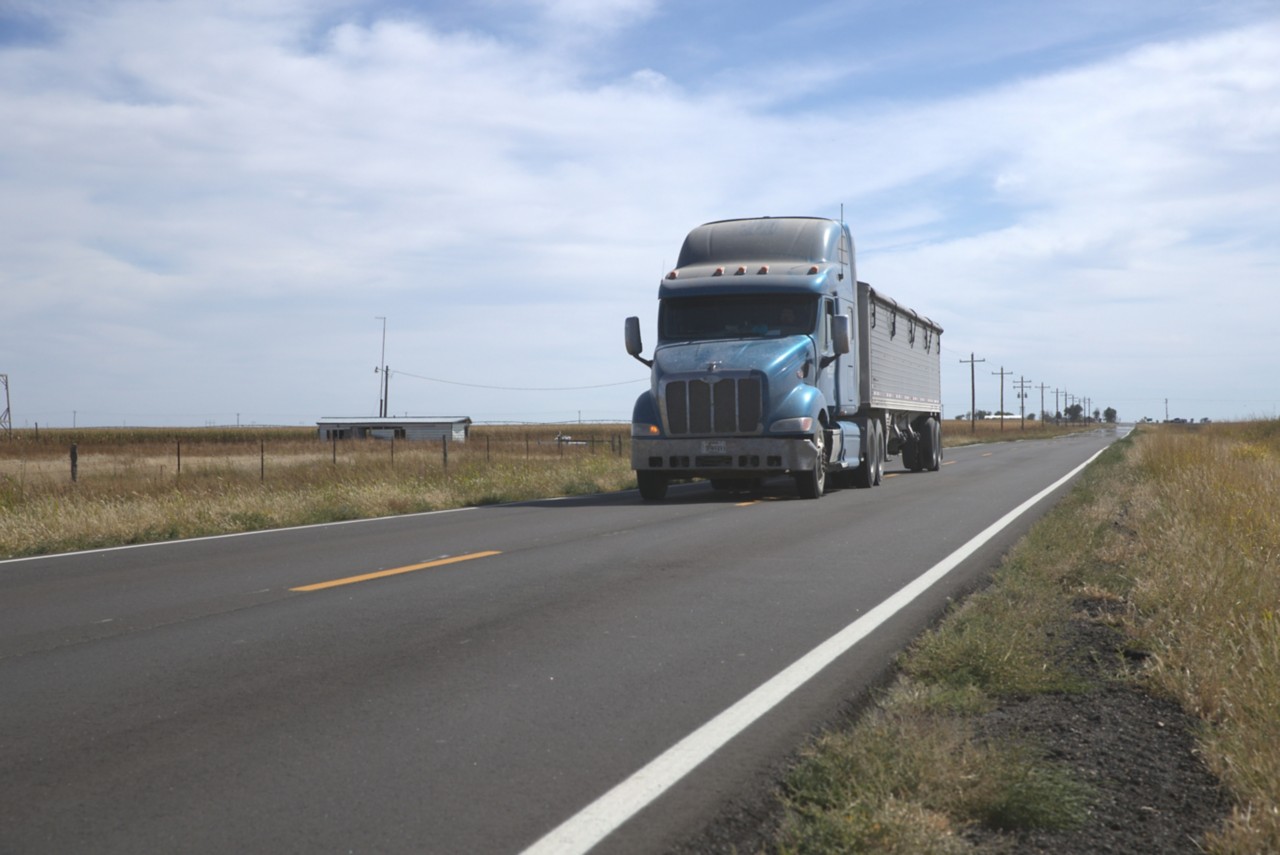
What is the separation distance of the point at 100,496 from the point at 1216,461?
1751 centimetres

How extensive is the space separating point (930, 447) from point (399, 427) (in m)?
66.9

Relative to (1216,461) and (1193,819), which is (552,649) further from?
(1216,461)

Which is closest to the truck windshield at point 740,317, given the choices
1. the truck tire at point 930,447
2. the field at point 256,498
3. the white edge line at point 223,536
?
the field at point 256,498

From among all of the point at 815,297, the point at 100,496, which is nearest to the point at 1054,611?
the point at 815,297

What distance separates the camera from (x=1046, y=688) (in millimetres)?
5707

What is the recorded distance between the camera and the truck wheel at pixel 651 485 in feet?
62.0

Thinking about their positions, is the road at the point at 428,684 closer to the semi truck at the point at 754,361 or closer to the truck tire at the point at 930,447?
the semi truck at the point at 754,361

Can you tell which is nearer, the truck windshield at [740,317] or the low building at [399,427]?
the truck windshield at [740,317]

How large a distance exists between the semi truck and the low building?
69245 millimetres

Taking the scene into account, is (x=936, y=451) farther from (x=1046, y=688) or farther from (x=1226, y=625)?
(x=1046, y=688)

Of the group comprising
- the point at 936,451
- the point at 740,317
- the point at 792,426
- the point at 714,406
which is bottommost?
the point at 936,451

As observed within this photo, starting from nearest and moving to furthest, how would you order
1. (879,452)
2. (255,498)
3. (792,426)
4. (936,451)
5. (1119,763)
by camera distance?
(1119,763) → (255,498) → (792,426) → (879,452) → (936,451)

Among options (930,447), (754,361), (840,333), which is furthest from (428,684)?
(930,447)

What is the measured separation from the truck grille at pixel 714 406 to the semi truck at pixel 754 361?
2 cm
